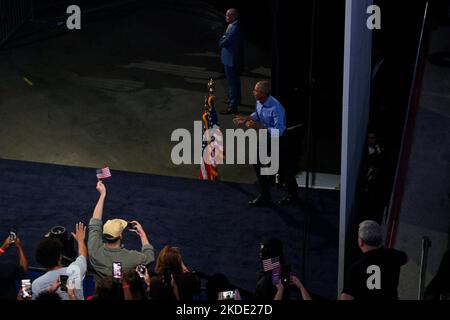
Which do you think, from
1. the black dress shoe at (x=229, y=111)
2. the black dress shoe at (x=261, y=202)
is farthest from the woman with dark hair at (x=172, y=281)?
the black dress shoe at (x=229, y=111)

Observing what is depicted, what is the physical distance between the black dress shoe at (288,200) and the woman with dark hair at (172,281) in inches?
154

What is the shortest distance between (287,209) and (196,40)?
21.9ft

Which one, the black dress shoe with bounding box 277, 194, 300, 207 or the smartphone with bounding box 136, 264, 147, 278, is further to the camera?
the black dress shoe with bounding box 277, 194, 300, 207

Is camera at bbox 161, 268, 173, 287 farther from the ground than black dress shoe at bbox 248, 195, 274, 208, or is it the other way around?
camera at bbox 161, 268, 173, 287

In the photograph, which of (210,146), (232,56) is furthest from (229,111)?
(210,146)

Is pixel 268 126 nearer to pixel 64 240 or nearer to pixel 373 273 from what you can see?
pixel 64 240

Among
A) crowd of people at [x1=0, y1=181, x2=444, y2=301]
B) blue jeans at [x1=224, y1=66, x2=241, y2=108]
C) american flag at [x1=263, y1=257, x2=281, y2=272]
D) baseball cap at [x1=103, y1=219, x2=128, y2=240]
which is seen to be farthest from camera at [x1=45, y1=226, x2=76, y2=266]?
blue jeans at [x1=224, y1=66, x2=241, y2=108]

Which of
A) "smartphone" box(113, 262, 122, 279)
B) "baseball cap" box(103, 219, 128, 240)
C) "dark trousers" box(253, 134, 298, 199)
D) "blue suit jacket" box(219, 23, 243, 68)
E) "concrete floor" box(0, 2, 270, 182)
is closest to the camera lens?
"smartphone" box(113, 262, 122, 279)

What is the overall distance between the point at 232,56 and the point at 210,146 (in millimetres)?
2323

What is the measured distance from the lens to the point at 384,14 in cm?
1514

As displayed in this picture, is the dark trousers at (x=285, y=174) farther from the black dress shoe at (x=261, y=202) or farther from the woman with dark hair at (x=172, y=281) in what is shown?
the woman with dark hair at (x=172, y=281)

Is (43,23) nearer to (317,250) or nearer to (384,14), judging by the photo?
(384,14)

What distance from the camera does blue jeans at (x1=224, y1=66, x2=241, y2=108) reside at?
14578mm

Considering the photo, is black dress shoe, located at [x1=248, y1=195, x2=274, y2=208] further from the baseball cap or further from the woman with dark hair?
the woman with dark hair
